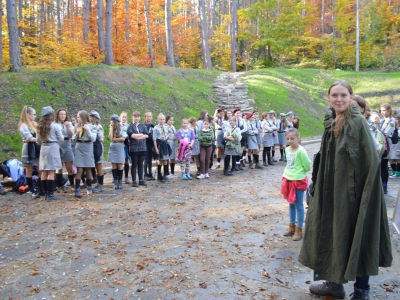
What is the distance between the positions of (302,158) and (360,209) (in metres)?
2.39

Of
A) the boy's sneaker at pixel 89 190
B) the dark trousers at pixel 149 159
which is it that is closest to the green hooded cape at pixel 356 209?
the boy's sneaker at pixel 89 190

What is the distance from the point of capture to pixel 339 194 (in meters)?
3.44

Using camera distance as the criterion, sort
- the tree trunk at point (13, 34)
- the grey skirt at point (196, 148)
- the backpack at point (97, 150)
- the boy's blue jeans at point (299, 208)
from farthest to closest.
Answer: the tree trunk at point (13, 34), the grey skirt at point (196, 148), the backpack at point (97, 150), the boy's blue jeans at point (299, 208)

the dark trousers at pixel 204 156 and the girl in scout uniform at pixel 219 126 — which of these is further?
the girl in scout uniform at pixel 219 126

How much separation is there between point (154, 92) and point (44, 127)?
11.2 m

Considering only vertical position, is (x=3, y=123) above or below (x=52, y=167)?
above

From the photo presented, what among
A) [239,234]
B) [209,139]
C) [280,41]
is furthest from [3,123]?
[280,41]

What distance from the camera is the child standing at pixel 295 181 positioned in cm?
563

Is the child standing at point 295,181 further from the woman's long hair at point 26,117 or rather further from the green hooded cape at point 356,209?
the woman's long hair at point 26,117

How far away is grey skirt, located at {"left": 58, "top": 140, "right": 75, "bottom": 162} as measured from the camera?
30.7 ft

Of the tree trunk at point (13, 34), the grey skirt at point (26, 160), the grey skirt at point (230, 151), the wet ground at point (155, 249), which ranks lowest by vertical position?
the wet ground at point (155, 249)

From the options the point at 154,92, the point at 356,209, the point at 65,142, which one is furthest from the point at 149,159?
the point at 154,92

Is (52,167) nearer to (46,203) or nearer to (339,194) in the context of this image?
(46,203)

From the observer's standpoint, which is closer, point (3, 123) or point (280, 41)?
point (3, 123)
